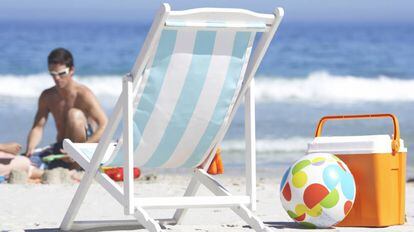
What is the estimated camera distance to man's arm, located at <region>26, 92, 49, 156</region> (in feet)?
27.9

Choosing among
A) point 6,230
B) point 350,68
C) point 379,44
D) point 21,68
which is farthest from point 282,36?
point 6,230

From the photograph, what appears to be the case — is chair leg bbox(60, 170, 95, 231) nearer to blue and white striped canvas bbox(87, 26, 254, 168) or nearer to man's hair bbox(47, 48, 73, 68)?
blue and white striped canvas bbox(87, 26, 254, 168)

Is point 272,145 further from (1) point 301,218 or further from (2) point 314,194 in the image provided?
(2) point 314,194

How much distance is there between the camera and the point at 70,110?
8.47 meters

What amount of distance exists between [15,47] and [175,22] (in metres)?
23.0

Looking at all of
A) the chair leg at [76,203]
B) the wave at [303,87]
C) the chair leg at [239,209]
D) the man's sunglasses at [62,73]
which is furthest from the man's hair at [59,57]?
the wave at [303,87]

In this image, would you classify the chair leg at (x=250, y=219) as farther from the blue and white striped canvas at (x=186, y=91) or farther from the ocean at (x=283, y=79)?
the ocean at (x=283, y=79)

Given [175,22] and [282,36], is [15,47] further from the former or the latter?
[175,22]

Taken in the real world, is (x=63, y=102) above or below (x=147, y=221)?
above

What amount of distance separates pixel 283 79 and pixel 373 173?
1582 cm

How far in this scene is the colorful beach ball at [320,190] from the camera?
5258 millimetres

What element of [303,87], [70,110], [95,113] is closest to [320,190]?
[95,113]

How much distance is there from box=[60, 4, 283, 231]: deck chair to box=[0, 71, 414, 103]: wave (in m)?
13.1

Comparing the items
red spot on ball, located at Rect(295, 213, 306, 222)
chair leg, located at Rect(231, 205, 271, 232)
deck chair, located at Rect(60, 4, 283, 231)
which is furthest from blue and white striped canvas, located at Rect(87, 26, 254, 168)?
red spot on ball, located at Rect(295, 213, 306, 222)
